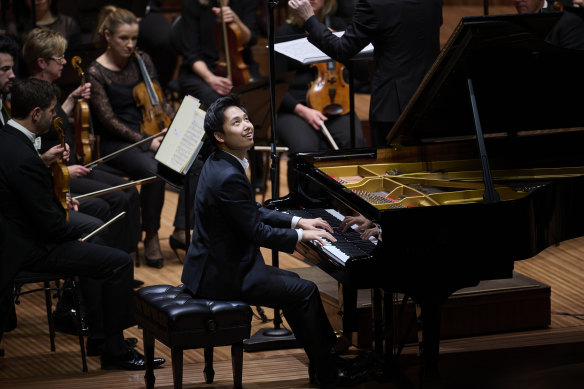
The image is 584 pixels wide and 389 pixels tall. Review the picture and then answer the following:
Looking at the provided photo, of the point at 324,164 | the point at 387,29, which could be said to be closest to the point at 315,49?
the point at 387,29

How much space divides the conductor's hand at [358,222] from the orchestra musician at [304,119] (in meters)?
1.95

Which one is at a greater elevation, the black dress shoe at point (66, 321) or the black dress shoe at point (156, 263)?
the black dress shoe at point (156, 263)

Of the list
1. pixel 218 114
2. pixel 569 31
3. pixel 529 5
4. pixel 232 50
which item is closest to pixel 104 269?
pixel 218 114

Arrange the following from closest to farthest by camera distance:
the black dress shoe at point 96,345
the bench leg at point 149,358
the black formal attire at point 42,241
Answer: the bench leg at point 149,358 → the black formal attire at point 42,241 → the black dress shoe at point 96,345

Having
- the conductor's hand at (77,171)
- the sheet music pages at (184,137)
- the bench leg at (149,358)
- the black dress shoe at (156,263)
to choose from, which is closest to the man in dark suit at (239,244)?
the bench leg at (149,358)

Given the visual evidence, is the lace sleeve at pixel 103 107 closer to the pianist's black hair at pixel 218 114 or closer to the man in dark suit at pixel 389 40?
the man in dark suit at pixel 389 40

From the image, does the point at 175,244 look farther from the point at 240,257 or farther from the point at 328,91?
the point at 240,257

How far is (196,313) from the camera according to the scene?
2977 millimetres

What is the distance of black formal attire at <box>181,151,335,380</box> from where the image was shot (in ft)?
10.0

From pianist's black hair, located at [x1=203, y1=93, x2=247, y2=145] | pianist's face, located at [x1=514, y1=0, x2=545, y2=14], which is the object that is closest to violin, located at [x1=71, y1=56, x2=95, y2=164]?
pianist's black hair, located at [x1=203, y1=93, x2=247, y2=145]

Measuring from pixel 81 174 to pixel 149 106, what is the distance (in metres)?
0.79

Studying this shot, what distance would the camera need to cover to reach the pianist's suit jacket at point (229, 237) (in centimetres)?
304

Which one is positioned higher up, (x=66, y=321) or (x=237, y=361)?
(x=237, y=361)

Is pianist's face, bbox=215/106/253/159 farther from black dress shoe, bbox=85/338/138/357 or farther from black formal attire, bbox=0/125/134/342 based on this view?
black dress shoe, bbox=85/338/138/357
